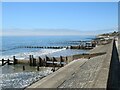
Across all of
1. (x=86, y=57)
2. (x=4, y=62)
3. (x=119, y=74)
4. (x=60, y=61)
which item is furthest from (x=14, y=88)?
(x=4, y=62)

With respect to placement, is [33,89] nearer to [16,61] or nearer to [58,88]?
[58,88]

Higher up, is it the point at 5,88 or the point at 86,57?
the point at 86,57

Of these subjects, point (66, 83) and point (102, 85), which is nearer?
point (102, 85)

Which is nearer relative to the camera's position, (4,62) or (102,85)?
(102,85)

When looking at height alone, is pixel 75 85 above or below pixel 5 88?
above

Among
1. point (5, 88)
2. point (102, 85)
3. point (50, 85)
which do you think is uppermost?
point (102, 85)

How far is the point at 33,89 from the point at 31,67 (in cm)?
1906

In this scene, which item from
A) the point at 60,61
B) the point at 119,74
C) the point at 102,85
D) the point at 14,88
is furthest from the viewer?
the point at 60,61

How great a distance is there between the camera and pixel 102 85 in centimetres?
851

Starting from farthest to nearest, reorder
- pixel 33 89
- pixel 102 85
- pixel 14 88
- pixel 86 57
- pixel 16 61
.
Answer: pixel 16 61, pixel 86 57, pixel 14 88, pixel 33 89, pixel 102 85

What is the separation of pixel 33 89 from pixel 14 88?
19.1ft

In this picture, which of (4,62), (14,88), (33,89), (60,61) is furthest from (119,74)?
(4,62)

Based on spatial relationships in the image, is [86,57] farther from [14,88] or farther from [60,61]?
[14,88]

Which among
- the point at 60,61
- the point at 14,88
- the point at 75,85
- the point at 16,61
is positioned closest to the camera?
the point at 75,85
